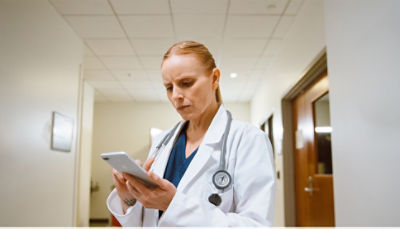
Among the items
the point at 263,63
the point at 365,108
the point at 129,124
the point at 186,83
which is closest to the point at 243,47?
the point at 263,63

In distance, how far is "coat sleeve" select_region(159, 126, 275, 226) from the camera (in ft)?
2.77

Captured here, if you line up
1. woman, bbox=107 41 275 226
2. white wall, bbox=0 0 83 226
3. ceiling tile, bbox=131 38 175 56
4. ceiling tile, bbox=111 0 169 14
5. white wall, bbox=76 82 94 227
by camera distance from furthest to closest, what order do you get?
white wall, bbox=76 82 94 227 < ceiling tile, bbox=131 38 175 56 < ceiling tile, bbox=111 0 169 14 < white wall, bbox=0 0 83 226 < woman, bbox=107 41 275 226

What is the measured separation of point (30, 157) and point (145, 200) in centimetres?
222

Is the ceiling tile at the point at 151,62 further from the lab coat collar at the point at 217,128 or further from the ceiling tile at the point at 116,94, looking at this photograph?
the lab coat collar at the point at 217,128

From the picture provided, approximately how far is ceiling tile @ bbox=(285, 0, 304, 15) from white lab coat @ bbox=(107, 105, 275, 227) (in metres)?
2.35

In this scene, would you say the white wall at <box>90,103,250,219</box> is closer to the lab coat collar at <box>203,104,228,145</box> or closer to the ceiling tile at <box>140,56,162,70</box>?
the ceiling tile at <box>140,56,162,70</box>

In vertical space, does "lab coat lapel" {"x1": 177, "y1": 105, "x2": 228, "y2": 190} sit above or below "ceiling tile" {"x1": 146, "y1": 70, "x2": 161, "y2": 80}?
below

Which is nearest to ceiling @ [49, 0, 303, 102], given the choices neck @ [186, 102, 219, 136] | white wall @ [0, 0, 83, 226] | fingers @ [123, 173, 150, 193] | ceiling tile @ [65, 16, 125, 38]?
ceiling tile @ [65, 16, 125, 38]

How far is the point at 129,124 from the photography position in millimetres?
7672

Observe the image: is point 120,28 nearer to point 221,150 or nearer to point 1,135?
point 1,135

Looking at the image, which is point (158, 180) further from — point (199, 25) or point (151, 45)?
point (151, 45)

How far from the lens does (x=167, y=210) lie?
0.86 m

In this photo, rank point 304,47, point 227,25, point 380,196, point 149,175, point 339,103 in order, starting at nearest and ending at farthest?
point 149,175
point 380,196
point 339,103
point 304,47
point 227,25

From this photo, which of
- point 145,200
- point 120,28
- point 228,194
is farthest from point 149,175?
point 120,28
